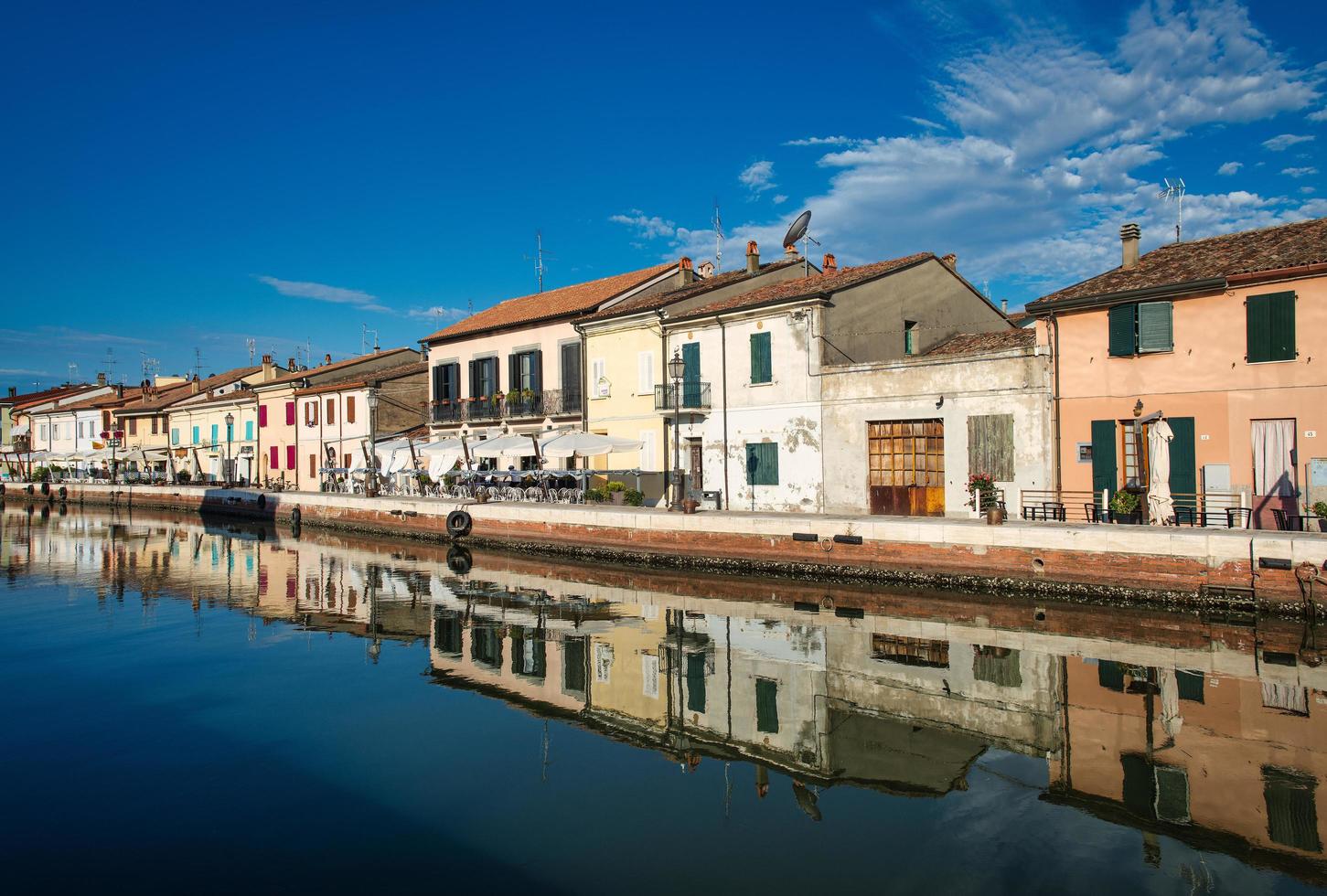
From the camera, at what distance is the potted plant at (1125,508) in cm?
1661

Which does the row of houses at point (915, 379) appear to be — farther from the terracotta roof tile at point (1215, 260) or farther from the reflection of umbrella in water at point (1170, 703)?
the reflection of umbrella in water at point (1170, 703)

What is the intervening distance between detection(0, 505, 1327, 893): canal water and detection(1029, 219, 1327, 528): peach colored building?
4612 millimetres

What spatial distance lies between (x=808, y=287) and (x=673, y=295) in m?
5.36

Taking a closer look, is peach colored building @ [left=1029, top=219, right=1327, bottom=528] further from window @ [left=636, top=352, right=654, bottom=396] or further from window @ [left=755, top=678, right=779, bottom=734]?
window @ [left=636, top=352, right=654, bottom=396]

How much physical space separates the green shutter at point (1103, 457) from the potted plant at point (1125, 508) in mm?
873

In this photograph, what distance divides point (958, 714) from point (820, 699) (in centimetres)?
169

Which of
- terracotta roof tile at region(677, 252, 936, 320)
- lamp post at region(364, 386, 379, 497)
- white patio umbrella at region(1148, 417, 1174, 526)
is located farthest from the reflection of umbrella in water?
lamp post at region(364, 386, 379, 497)

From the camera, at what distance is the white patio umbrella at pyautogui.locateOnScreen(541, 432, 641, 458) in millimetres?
25734

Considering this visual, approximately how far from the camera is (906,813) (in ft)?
24.3

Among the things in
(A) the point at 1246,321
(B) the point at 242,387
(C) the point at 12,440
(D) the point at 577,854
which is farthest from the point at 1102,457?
(C) the point at 12,440

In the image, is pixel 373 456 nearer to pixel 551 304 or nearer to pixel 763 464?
pixel 551 304

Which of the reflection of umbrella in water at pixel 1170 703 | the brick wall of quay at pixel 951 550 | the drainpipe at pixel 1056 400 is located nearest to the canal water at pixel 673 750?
the reflection of umbrella in water at pixel 1170 703

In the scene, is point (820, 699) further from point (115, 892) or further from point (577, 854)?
point (115, 892)

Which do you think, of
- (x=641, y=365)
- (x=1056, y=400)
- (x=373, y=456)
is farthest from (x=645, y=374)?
(x=373, y=456)
